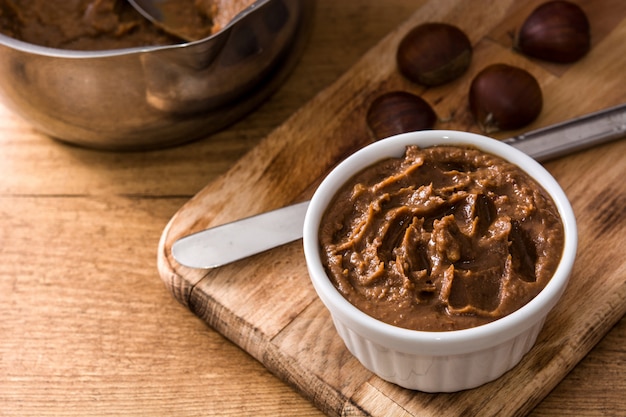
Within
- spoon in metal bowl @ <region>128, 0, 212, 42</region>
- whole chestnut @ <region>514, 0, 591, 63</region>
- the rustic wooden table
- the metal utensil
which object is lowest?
the rustic wooden table

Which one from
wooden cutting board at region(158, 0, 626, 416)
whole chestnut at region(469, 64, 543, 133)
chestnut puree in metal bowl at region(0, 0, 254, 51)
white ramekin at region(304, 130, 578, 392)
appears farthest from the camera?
chestnut puree in metal bowl at region(0, 0, 254, 51)

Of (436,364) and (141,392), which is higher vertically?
(436,364)

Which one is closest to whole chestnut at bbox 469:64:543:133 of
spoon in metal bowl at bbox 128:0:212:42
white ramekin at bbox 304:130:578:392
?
white ramekin at bbox 304:130:578:392

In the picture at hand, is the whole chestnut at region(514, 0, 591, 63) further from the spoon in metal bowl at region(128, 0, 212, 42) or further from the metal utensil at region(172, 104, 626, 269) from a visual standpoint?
the spoon in metal bowl at region(128, 0, 212, 42)

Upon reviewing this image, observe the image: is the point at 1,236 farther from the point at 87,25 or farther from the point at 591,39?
the point at 591,39

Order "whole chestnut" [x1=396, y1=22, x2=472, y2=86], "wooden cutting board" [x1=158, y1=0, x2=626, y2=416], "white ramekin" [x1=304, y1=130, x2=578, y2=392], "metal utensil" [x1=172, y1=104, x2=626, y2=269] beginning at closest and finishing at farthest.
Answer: "white ramekin" [x1=304, y1=130, x2=578, y2=392] → "wooden cutting board" [x1=158, y1=0, x2=626, y2=416] → "metal utensil" [x1=172, y1=104, x2=626, y2=269] → "whole chestnut" [x1=396, y1=22, x2=472, y2=86]

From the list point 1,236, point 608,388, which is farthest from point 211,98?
point 608,388

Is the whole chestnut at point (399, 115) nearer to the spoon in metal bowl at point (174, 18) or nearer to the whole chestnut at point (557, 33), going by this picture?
the whole chestnut at point (557, 33)

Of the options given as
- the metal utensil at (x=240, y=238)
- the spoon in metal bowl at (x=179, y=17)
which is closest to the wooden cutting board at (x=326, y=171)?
the metal utensil at (x=240, y=238)
